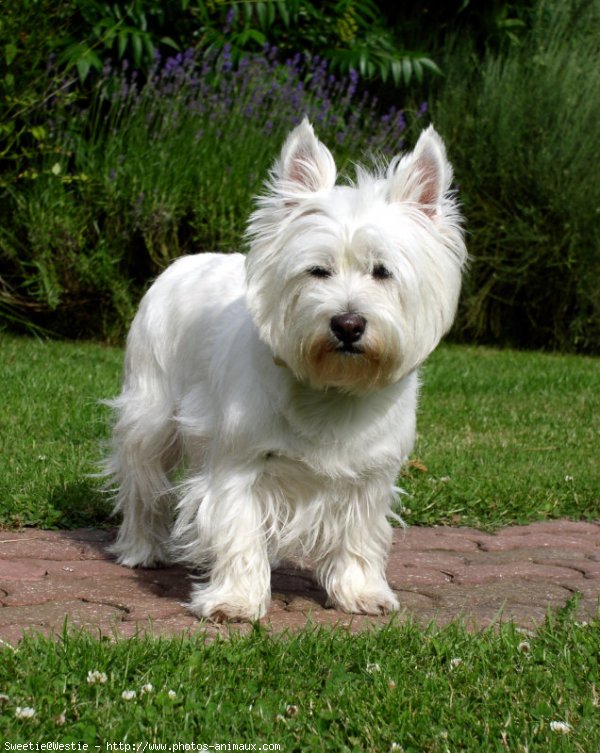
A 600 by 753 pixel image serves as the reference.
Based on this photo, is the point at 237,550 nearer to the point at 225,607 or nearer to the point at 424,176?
the point at 225,607

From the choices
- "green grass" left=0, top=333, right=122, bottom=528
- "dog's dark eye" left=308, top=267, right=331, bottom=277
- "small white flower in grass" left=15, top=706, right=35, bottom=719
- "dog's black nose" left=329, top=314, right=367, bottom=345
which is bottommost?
"green grass" left=0, top=333, right=122, bottom=528

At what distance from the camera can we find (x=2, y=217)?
10273mm

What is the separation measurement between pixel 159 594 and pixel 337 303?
1344mm

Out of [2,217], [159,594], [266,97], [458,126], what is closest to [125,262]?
[2,217]

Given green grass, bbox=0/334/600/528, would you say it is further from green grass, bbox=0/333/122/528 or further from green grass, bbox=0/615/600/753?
green grass, bbox=0/615/600/753

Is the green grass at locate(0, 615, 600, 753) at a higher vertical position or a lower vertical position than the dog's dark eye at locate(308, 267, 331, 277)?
lower

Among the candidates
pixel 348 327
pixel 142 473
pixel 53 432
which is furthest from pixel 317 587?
pixel 53 432

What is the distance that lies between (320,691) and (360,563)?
106 centimetres

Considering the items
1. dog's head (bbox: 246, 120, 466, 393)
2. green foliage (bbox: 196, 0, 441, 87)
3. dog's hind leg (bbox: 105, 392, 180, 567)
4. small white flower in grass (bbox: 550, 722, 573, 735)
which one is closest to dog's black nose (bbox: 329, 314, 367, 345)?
dog's head (bbox: 246, 120, 466, 393)

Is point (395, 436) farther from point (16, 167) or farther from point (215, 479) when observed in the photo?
point (16, 167)

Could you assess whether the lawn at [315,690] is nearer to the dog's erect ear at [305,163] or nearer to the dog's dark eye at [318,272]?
the dog's dark eye at [318,272]

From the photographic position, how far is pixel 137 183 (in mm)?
10055

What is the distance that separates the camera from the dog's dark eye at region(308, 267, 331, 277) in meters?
3.88

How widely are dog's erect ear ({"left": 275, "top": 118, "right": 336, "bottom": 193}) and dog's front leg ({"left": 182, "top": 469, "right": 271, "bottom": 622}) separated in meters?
1.05
